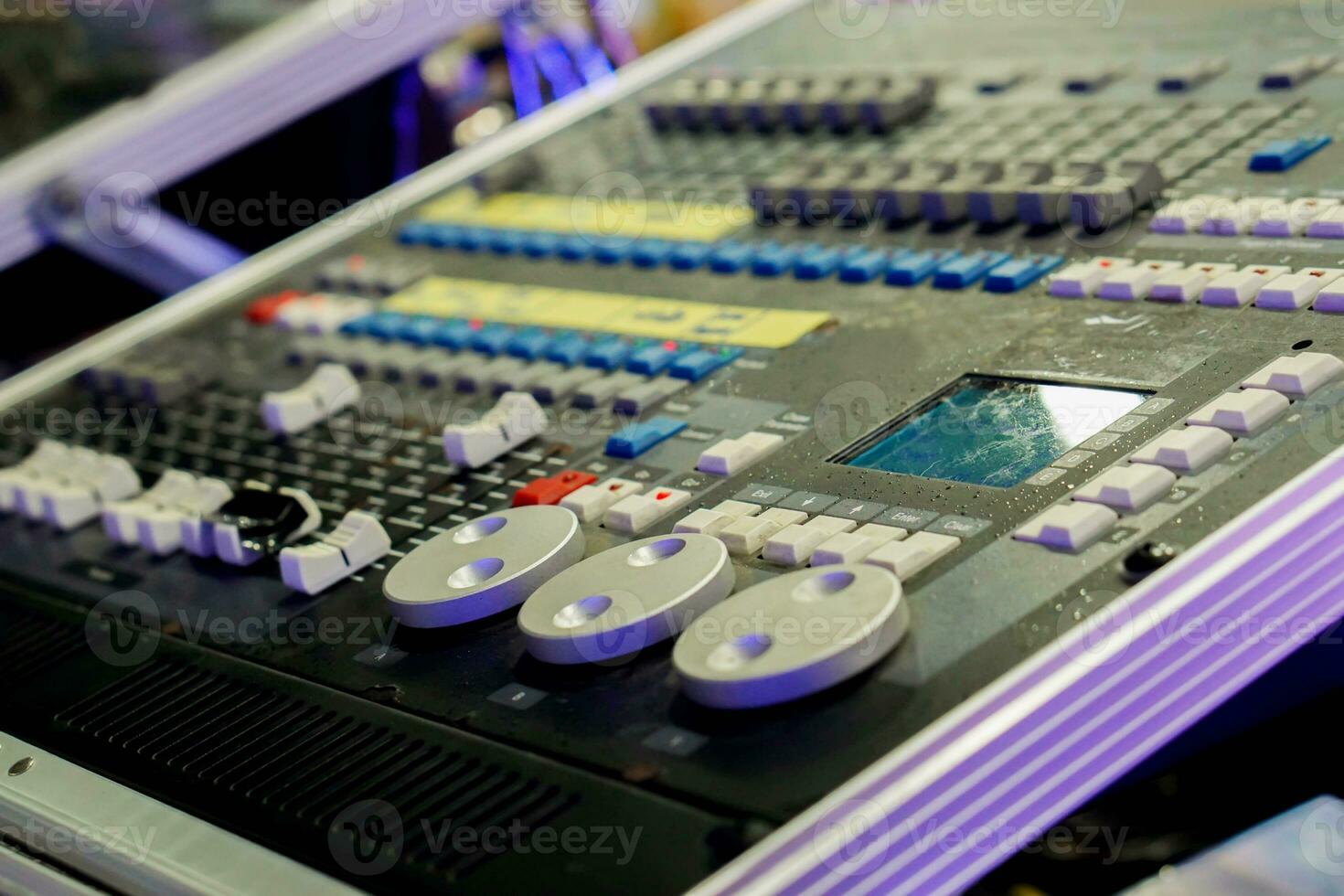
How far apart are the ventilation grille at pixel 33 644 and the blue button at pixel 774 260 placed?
0.57 meters

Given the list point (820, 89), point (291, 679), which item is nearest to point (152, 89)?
point (820, 89)

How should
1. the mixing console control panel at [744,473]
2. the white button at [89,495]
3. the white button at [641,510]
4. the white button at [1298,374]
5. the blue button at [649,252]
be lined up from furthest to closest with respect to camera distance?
the blue button at [649,252], the white button at [89,495], the white button at [641,510], the white button at [1298,374], the mixing console control panel at [744,473]

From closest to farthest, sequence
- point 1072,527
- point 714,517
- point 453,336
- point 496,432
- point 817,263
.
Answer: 1. point 1072,527
2. point 714,517
3. point 496,432
4. point 817,263
5. point 453,336

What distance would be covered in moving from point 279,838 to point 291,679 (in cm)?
15

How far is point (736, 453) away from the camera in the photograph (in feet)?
3.02

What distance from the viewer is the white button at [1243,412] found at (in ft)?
2.49

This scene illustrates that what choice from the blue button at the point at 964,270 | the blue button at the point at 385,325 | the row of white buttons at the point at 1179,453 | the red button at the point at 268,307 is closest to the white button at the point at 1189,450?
the row of white buttons at the point at 1179,453

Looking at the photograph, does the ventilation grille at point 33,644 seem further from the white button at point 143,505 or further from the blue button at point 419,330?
the blue button at point 419,330

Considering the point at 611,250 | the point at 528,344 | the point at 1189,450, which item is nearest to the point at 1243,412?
the point at 1189,450

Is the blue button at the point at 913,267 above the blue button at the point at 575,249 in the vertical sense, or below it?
above

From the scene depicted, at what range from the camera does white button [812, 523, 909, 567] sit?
0.76 metres

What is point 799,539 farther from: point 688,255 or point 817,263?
point 688,255

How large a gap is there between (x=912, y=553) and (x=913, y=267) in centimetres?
41

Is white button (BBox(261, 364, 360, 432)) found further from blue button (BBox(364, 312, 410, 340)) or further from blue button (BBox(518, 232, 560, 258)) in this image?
blue button (BBox(518, 232, 560, 258))
